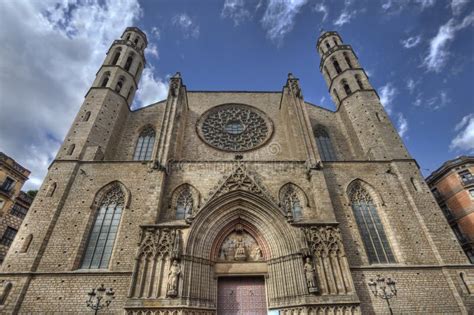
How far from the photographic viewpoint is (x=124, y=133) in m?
18.3

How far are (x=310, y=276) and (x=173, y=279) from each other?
17.9 ft

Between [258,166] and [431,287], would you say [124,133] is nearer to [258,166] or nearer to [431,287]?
[258,166]

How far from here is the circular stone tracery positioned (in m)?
18.3

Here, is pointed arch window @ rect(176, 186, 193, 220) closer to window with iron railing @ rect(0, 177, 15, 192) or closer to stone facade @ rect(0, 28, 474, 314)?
stone facade @ rect(0, 28, 474, 314)

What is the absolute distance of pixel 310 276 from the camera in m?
9.90

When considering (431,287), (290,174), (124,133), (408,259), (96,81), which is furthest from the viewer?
(96,81)

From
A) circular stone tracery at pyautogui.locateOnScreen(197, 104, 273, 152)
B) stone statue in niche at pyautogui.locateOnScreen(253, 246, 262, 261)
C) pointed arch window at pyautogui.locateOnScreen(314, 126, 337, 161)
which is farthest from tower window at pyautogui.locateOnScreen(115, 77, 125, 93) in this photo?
stone statue in niche at pyautogui.locateOnScreen(253, 246, 262, 261)

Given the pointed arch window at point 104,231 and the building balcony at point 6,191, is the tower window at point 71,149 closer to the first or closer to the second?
the pointed arch window at point 104,231

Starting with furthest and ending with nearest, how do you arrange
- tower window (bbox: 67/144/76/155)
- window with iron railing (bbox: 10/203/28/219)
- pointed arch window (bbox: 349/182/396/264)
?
window with iron railing (bbox: 10/203/28/219)
tower window (bbox: 67/144/76/155)
pointed arch window (bbox: 349/182/396/264)

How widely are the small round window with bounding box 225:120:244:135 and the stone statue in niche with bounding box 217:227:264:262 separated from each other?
29.4 feet

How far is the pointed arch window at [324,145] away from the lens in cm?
1800

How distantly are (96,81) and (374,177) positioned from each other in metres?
21.1

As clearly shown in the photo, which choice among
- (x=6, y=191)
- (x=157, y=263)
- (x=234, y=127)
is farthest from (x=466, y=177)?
(x=6, y=191)

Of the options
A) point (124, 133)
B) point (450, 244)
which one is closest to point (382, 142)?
point (450, 244)
